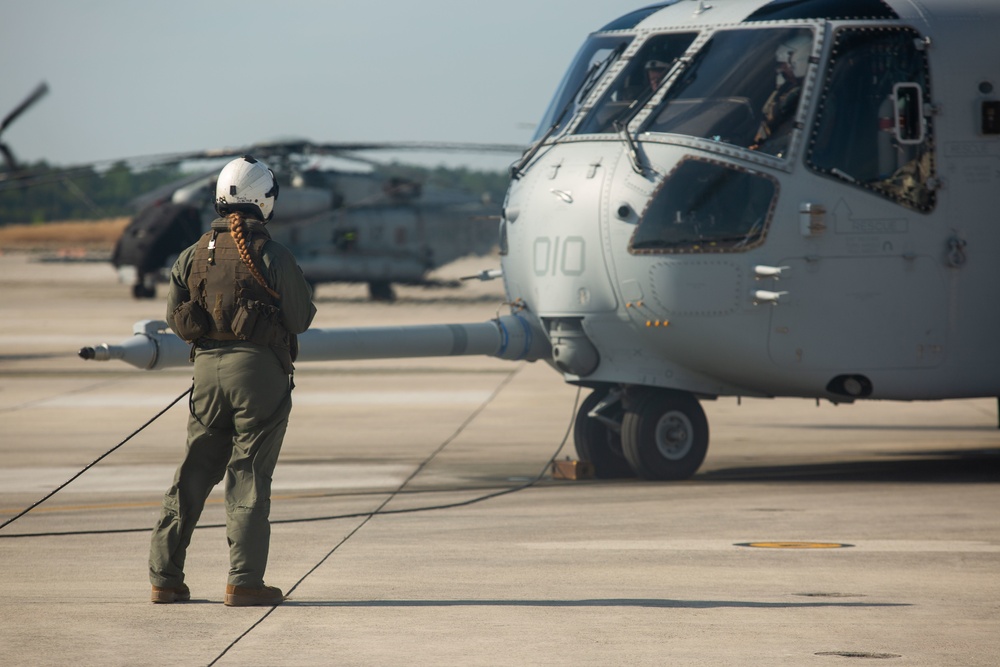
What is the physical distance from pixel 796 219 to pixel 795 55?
1334mm

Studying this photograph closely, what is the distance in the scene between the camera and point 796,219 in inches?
452

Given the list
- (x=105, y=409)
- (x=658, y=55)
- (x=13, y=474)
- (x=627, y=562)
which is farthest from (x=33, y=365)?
(x=627, y=562)

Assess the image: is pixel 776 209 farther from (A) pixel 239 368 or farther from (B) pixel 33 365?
(B) pixel 33 365

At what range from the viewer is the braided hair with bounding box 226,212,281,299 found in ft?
23.9

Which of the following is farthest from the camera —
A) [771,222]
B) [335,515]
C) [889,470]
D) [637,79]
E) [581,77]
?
[889,470]

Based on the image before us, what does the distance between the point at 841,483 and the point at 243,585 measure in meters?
6.40

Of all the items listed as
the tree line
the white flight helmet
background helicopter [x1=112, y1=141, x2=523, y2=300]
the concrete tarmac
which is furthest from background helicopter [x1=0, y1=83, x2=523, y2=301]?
the tree line

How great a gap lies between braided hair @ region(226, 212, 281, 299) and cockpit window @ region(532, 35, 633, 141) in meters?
5.74

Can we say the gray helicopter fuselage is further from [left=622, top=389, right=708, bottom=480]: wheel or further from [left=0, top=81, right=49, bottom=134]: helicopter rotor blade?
[left=0, top=81, right=49, bottom=134]: helicopter rotor blade

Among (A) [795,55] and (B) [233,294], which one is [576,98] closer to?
(A) [795,55]

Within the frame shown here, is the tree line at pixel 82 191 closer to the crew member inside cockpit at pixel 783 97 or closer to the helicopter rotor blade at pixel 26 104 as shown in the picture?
the helicopter rotor blade at pixel 26 104

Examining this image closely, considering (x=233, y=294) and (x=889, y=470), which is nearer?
(x=233, y=294)

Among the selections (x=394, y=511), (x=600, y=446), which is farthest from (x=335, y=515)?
(x=600, y=446)

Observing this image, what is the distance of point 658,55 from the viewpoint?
40.7 ft
